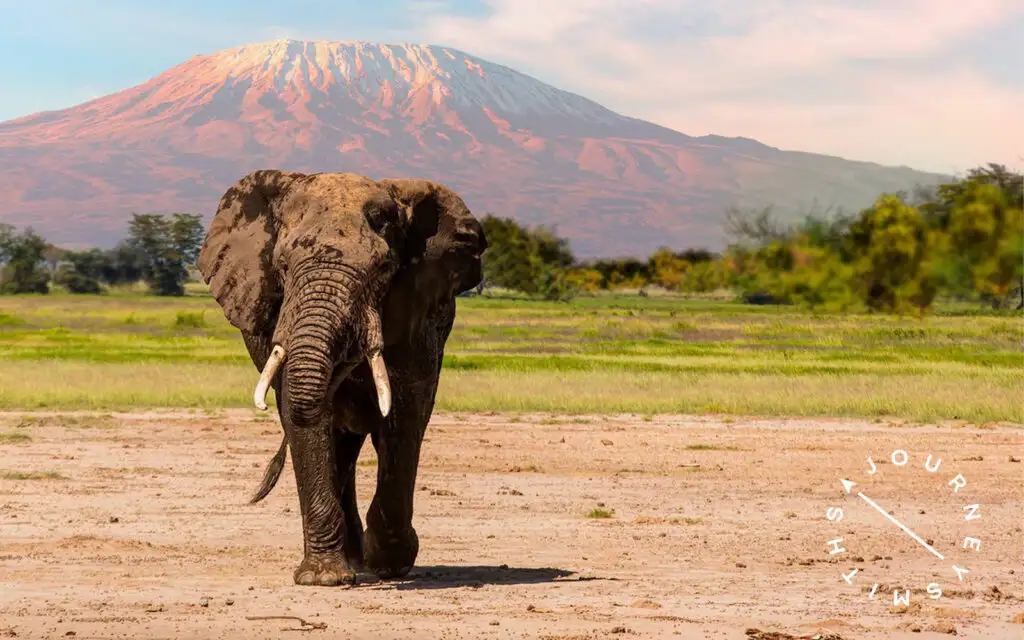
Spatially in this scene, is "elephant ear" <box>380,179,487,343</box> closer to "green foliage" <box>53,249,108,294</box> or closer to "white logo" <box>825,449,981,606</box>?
"white logo" <box>825,449,981,606</box>

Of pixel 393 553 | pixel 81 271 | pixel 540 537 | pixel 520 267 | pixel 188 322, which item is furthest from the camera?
pixel 81 271

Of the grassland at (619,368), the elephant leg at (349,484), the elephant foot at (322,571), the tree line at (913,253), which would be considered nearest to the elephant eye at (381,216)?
the elephant leg at (349,484)

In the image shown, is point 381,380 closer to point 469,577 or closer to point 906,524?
point 469,577

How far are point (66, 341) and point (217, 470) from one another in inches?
1501

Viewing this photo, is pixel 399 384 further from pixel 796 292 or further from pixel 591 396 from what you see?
pixel 796 292

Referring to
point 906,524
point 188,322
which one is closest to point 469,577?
point 906,524

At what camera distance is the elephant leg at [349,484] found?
11742 millimetres

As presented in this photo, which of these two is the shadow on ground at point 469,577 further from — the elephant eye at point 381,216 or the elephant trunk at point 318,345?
the elephant eye at point 381,216

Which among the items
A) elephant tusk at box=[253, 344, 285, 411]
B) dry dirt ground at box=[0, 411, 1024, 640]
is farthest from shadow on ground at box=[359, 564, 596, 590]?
elephant tusk at box=[253, 344, 285, 411]

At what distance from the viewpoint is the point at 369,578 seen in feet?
39.0

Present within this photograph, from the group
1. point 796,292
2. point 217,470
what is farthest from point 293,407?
point 796,292

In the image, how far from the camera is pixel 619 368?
40.3m

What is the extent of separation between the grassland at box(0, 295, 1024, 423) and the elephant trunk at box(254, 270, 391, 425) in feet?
59.2

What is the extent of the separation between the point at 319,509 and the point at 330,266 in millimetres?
1656
